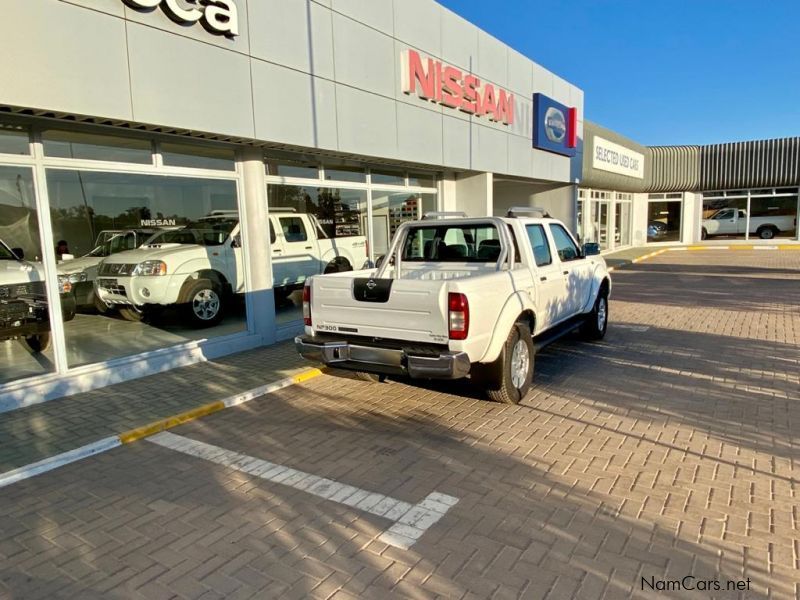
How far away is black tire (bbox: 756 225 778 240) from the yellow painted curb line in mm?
31002

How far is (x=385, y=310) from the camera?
16.3 ft

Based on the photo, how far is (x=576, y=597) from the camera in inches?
104

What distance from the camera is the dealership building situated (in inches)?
219

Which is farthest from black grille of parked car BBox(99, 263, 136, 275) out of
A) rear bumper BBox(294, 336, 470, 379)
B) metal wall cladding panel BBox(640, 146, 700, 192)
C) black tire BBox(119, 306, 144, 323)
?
metal wall cladding panel BBox(640, 146, 700, 192)

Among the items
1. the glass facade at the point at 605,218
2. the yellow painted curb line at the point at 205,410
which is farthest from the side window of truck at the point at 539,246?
the glass facade at the point at 605,218

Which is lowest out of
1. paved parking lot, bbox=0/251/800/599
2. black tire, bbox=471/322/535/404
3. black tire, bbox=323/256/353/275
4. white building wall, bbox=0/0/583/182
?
paved parking lot, bbox=0/251/800/599

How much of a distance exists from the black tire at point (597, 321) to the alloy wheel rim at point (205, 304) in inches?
221

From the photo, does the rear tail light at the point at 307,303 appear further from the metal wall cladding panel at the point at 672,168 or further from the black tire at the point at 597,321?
the metal wall cladding panel at the point at 672,168

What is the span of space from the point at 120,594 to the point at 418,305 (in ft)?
9.69

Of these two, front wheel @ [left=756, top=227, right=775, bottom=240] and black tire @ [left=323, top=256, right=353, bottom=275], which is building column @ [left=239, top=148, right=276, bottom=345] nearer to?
black tire @ [left=323, top=256, right=353, bottom=275]

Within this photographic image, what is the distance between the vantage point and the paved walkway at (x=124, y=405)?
4.69 metres

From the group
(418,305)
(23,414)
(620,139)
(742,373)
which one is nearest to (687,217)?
(620,139)

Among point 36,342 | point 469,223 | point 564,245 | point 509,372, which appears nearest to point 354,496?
point 509,372

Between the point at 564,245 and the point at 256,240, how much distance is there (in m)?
4.42
